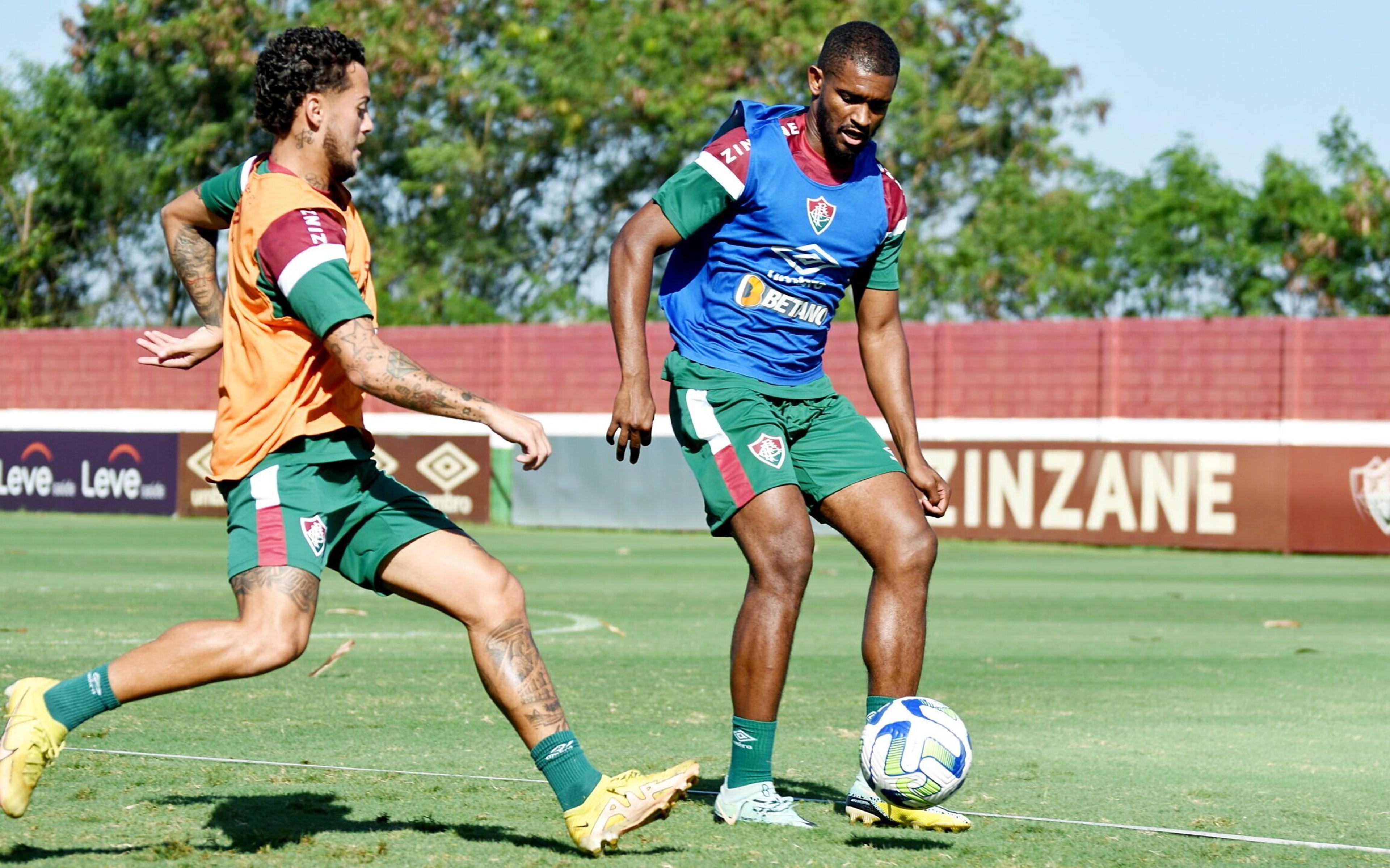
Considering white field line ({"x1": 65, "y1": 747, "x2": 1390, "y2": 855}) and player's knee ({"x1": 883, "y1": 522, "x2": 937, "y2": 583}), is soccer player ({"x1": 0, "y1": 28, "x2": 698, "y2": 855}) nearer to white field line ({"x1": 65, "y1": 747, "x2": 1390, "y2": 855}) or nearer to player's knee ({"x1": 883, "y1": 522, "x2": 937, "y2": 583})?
player's knee ({"x1": 883, "y1": 522, "x2": 937, "y2": 583})

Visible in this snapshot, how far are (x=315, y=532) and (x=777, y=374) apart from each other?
154 centimetres

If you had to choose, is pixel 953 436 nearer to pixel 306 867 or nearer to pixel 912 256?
pixel 912 256

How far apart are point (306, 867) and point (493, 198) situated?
121 feet

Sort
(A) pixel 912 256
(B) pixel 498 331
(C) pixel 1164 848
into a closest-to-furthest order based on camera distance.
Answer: (C) pixel 1164 848 → (B) pixel 498 331 → (A) pixel 912 256

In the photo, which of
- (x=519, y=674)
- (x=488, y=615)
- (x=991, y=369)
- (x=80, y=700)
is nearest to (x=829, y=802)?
(x=519, y=674)

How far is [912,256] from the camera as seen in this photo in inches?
1507

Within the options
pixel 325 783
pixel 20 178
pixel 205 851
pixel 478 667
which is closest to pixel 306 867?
pixel 205 851

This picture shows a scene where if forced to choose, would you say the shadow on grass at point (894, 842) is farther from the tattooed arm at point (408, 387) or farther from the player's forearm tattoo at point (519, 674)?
the tattooed arm at point (408, 387)

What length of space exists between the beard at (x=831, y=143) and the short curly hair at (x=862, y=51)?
14 cm

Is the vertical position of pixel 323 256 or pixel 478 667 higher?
pixel 323 256

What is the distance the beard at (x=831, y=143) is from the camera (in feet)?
17.6

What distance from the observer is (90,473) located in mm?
25844

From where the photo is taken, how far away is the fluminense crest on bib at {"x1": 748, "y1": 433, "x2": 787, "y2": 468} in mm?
5324

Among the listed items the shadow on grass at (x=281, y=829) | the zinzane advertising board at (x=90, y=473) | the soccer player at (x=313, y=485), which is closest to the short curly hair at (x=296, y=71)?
the soccer player at (x=313, y=485)
